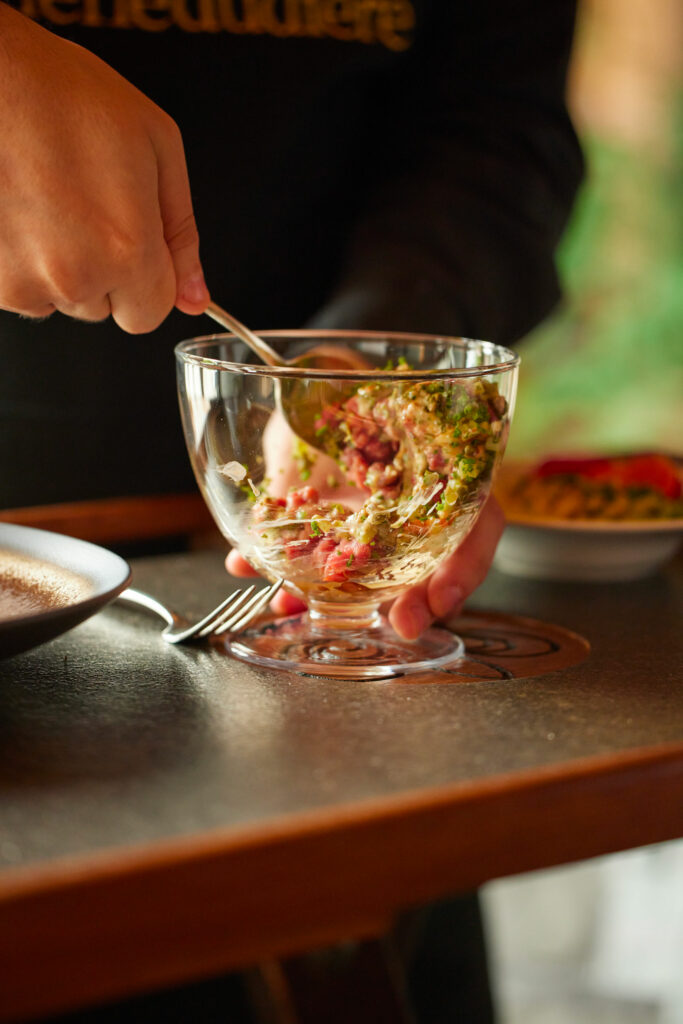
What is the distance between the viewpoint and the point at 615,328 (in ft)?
10.6

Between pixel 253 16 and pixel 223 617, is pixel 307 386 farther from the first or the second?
pixel 253 16

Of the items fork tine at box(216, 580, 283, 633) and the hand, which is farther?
fork tine at box(216, 580, 283, 633)

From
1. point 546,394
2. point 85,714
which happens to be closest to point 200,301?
point 85,714

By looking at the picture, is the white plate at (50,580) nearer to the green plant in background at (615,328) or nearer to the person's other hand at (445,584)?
the person's other hand at (445,584)

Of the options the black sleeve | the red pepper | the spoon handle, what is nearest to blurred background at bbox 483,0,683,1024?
the black sleeve

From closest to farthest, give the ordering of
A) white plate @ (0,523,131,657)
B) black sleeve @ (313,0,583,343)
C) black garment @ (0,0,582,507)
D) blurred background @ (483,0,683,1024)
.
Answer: white plate @ (0,523,131,657), black garment @ (0,0,582,507), black sleeve @ (313,0,583,343), blurred background @ (483,0,683,1024)

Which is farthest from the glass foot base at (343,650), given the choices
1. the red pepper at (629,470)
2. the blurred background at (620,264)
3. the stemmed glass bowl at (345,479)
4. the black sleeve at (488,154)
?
the blurred background at (620,264)

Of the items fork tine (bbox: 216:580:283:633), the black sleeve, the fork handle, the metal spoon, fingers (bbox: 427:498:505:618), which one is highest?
the black sleeve

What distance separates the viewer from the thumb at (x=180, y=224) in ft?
2.15

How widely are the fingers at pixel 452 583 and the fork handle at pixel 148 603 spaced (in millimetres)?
151

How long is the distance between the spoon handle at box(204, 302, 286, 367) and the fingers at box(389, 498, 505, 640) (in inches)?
7.2

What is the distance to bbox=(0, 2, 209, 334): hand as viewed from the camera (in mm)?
610

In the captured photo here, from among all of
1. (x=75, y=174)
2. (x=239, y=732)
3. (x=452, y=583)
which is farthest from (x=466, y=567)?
(x=75, y=174)

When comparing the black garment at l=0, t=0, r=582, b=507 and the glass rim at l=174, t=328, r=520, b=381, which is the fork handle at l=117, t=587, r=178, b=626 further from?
the black garment at l=0, t=0, r=582, b=507
